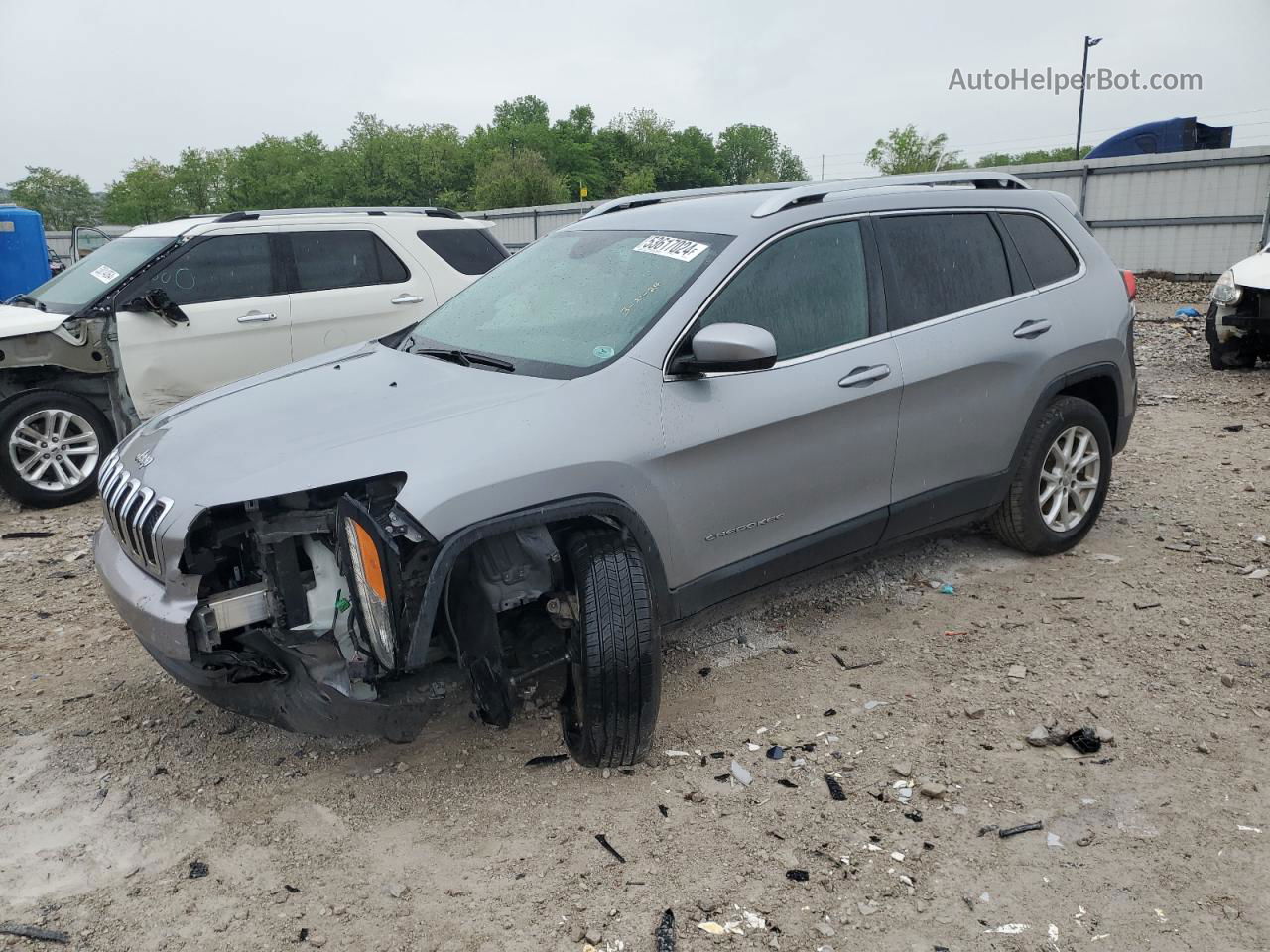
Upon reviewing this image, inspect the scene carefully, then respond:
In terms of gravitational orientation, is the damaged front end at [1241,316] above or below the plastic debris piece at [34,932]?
above

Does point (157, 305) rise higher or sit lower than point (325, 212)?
lower

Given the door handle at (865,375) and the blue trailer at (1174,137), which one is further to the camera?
the blue trailer at (1174,137)

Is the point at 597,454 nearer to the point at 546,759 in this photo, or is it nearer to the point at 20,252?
the point at 546,759

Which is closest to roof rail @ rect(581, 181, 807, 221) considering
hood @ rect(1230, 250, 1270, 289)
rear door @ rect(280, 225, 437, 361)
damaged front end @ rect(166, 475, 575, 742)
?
damaged front end @ rect(166, 475, 575, 742)

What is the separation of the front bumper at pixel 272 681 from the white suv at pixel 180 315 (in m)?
4.11

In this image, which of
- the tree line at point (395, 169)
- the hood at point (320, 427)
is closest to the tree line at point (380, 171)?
the tree line at point (395, 169)

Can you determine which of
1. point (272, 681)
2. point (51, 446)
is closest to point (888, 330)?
point (272, 681)

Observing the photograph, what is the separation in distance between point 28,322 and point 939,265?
576 cm

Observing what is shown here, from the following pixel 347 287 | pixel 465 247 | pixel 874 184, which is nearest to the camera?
pixel 874 184

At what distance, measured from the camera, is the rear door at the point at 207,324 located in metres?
6.55

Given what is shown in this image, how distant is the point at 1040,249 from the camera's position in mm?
4609

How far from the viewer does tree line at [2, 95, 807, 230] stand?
7231 centimetres

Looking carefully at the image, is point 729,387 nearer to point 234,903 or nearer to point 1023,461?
point 1023,461

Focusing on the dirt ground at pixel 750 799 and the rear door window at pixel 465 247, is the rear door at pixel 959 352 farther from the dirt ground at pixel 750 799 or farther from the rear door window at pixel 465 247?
the rear door window at pixel 465 247
